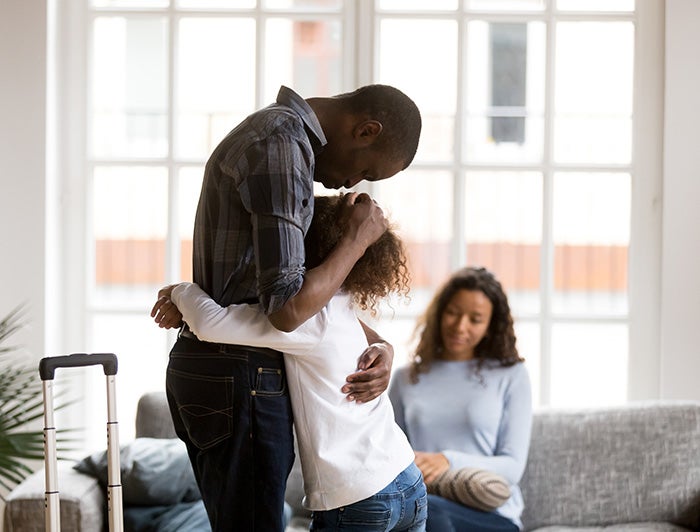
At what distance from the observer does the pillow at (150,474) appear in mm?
3014

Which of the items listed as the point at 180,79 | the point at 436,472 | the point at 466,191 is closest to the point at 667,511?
the point at 436,472

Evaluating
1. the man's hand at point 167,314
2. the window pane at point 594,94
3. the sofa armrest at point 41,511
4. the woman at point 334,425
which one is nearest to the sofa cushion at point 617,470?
the window pane at point 594,94

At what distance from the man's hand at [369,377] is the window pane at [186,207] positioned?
216 centimetres

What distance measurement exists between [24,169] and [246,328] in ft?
7.54

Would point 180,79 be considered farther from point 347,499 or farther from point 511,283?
point 347,499

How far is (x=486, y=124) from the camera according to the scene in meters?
3.90

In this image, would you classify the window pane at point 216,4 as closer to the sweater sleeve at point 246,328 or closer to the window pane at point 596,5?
the window pane at point 596,5

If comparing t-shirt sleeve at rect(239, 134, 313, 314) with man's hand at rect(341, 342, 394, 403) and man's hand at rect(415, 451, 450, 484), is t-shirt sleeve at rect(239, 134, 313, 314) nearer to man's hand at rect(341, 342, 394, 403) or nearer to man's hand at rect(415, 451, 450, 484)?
man's hand at rect(341, 342, 394, 403)

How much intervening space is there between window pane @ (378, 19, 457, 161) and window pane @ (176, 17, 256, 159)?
53cm

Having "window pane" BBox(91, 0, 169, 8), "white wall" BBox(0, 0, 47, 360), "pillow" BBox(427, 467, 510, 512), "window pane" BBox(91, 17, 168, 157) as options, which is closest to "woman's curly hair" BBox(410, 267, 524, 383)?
"pillow" BBox(427, 467, 510, 512)

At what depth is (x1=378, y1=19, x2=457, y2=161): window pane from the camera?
12.8ft

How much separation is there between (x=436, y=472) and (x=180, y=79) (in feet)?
5.98

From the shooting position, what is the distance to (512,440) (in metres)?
3.32

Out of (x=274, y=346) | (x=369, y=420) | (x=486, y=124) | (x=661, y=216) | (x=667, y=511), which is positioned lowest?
(x=667, y=511)
